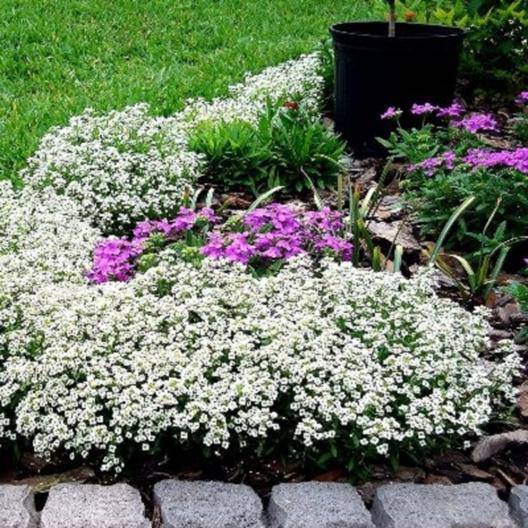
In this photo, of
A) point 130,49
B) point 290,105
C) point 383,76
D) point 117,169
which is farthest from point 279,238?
point 130,49

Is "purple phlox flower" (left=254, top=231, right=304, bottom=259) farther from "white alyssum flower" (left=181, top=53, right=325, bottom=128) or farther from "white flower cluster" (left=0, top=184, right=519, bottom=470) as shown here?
"white alyssum flower" (left=181, top=53, right=325, bottom=128)

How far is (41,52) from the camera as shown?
8.16 meters

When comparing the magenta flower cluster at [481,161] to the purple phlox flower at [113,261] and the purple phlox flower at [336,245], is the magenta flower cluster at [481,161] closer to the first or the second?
the purple phlox flower at [336,245]

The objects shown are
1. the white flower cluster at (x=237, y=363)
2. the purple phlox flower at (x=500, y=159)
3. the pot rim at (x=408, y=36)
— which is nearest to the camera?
the white flower cluster at (x=237, y=363)

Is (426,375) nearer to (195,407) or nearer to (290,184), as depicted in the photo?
(195,407)

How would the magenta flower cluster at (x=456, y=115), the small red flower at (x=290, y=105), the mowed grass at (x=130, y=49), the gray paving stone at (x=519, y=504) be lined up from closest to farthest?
the gray paving stone at (x=519, y=504) → the magenta flower cluster at (x=456, y=115) → the small red flower at (x=290, y=105) → the mowed grass at (x=130, y=49)

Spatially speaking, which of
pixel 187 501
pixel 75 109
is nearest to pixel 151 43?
pixel 75 109

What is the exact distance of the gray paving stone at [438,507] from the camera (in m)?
2.74

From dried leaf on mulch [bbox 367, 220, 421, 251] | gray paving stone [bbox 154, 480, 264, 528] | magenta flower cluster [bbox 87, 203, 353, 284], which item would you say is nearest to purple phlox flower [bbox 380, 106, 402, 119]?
dried leaf on mulch [bbox 367, 220, 421, 251]

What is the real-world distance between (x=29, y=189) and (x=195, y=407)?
2212 mm

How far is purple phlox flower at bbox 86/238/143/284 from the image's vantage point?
3.85m

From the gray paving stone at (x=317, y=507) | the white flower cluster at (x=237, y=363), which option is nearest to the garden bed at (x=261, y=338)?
the white flower cluster at (x=237, y=363)

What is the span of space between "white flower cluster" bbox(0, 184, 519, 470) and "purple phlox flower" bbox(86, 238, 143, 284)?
10.3 inches

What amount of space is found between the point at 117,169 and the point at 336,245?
1.47 metres
